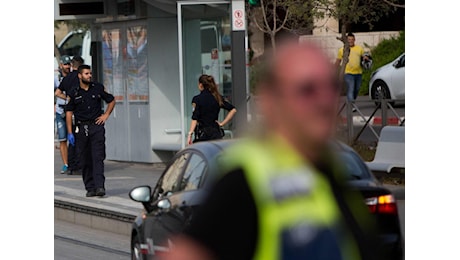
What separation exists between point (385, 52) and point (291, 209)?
109 ft

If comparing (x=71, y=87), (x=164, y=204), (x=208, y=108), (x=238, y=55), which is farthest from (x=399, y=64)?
(x=164, y=204)

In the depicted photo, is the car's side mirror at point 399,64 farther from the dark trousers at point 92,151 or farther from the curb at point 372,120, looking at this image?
the dark trousers at point 92,151

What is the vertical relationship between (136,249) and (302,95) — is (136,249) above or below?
below

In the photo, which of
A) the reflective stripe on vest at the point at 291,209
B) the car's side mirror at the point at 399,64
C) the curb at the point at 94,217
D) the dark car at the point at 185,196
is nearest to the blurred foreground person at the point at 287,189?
the reflective stripe on vest at the point at 291,209

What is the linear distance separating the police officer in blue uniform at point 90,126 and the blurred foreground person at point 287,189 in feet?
38.3

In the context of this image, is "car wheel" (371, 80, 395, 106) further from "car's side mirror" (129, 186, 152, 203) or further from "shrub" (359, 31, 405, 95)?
"car's side mirror" (129, 186, 152, 203)

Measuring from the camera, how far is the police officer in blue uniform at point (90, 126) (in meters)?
15.4

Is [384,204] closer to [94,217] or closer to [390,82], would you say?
[94,217]

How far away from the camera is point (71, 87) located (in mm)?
18609

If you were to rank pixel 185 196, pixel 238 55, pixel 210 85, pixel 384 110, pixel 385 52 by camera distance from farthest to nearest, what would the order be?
pixel 385 52 → pixel 384 110 → pixel 238 55 → pixel 210 85 → pixel 185 196

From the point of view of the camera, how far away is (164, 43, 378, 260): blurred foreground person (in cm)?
365

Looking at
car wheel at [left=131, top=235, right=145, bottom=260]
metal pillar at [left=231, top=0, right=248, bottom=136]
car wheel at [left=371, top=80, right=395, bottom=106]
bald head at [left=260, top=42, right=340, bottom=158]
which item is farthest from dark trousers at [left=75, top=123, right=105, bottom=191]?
car wheel at [left=371, top=80, right=395, bottom=106]
